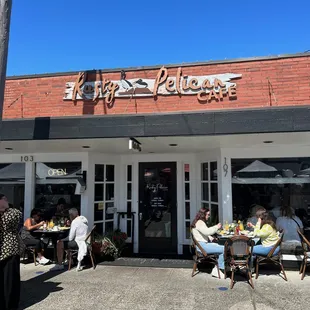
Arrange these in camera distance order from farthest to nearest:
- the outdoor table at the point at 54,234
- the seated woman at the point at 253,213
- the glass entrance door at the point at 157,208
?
the glass entrance door at the point at 157,208 < the seated woman at the point at 253,213 < the outdoor table at the point at 54,234

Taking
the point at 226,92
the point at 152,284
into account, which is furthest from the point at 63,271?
Answer: the point at 226,92

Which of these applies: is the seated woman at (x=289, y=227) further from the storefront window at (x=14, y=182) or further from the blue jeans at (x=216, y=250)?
the storefront window at (x=14, y=182)

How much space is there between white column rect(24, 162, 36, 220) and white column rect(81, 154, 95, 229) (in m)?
1.47

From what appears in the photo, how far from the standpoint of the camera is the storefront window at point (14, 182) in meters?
8.78

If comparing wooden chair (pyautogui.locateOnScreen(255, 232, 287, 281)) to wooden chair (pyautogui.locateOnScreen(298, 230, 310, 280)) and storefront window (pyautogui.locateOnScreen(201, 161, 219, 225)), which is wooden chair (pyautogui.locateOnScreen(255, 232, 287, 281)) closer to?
wooden chair (pyautogui.locateOnScreen(298, 230, 310, 280))

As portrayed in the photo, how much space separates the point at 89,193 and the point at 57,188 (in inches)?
37.6

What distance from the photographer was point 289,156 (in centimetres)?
714

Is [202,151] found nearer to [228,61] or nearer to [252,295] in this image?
[228,61]

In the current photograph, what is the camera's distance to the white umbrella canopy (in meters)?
7.23

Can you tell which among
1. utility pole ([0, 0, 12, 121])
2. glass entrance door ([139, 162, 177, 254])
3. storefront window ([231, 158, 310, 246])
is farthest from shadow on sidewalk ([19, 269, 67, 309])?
storefront window ([231, 158, 310, 246])

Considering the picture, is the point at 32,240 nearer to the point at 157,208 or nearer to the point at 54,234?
the point at 54,234

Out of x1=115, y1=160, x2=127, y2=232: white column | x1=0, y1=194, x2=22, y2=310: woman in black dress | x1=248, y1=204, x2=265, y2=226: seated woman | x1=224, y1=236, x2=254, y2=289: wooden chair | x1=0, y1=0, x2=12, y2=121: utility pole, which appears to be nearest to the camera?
x1=0, y1=194, x2=22, y2=310: woman in black dress

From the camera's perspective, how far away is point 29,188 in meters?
8.63

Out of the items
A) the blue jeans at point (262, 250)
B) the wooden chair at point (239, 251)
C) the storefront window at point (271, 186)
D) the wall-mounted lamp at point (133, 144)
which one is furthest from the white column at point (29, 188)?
the blue jeans at point (262, 250)
